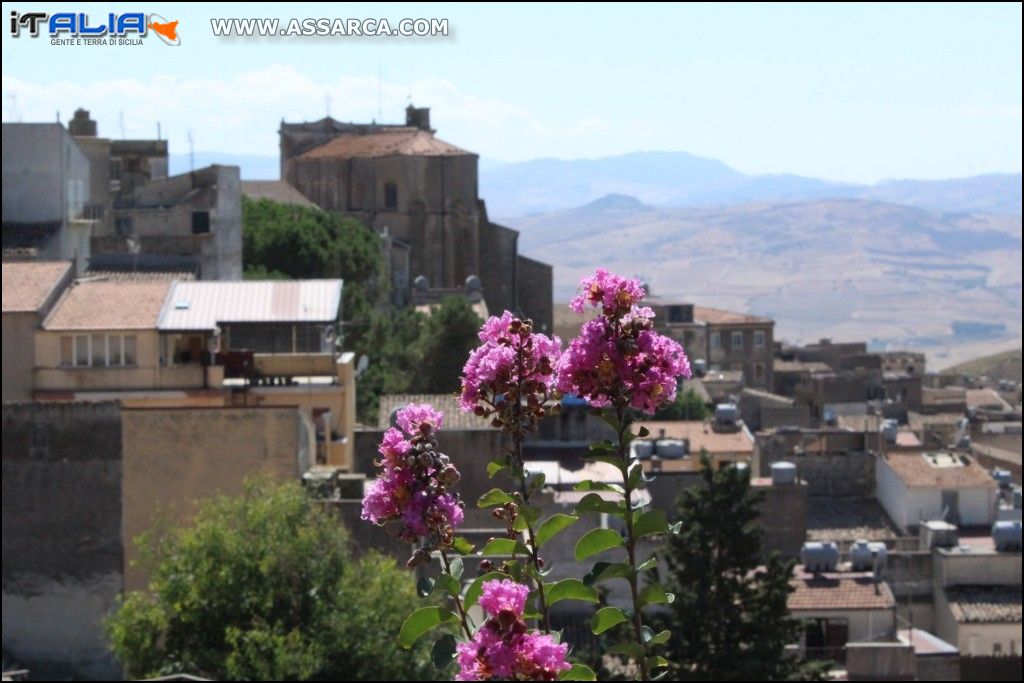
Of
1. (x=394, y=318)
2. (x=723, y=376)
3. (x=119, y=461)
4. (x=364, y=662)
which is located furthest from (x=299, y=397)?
(x=723, y=376)

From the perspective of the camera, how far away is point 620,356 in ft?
16.9

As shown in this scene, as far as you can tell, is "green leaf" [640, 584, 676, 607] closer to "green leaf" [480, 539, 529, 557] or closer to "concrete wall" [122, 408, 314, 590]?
"green leaf" [480, 539, 529, 557]

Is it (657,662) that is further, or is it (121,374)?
(121,374)

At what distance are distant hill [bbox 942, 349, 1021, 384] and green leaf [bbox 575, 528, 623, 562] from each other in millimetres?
113337

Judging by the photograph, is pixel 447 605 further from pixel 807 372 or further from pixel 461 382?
pixel 807 372

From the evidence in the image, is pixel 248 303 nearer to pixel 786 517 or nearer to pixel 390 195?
pixel 786 517

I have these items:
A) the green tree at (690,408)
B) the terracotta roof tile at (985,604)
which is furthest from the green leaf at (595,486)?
the green tree at (690,408)

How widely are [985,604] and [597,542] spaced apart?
1293 inches

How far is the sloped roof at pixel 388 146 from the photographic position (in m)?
79.4

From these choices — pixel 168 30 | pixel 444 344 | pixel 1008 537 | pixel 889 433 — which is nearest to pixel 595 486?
pixel 168 30

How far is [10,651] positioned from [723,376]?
44863 millimetres

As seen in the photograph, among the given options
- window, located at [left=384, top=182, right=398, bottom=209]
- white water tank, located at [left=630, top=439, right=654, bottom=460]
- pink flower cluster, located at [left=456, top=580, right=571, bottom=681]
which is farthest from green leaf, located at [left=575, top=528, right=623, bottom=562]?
window, located at [left=384, top=182, right=398, bottom=209]

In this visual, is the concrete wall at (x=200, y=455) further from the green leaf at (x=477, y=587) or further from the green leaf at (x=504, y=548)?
the green leaf at (x=477, y=587)

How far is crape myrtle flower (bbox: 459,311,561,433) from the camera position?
530cm
